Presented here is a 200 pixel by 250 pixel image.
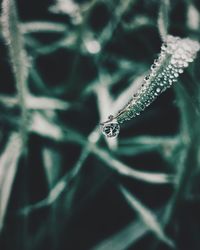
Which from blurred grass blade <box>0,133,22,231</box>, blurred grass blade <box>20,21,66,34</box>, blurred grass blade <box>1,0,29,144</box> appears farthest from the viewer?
blurred grass blade <box>20,21,66,34</box>

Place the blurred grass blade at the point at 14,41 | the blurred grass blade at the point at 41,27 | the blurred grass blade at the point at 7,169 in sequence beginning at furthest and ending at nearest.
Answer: the blurred grass blade at the point at 41,27
the blurred grass blade at the point at 7,169
the blurred grass blade at the point at 14,41

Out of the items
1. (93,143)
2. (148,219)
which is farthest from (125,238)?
(93,143)

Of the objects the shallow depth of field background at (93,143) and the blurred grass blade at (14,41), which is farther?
the shallow depth of field background at (93,143)

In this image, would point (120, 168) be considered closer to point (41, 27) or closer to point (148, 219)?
point (148, 219)

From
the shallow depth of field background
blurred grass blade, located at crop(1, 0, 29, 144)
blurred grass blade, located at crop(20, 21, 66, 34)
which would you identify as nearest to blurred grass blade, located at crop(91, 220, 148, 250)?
the shallow depth of field background

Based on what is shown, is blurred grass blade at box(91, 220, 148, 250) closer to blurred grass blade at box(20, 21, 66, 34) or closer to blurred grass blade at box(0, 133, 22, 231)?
blurred grass blade at box(0, 133, 22, 231)

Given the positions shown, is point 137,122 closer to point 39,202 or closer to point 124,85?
point 124,85

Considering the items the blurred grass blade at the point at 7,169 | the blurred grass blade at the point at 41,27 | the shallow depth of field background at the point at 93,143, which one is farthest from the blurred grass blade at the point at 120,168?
the blurred grass blade at the point at 41,27

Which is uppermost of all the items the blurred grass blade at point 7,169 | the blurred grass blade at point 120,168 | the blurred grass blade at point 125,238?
the blurred grass blade at point 7,169

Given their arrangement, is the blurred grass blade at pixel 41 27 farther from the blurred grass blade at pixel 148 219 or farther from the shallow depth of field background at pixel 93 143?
the blurred grass blade at pixel 148 219
